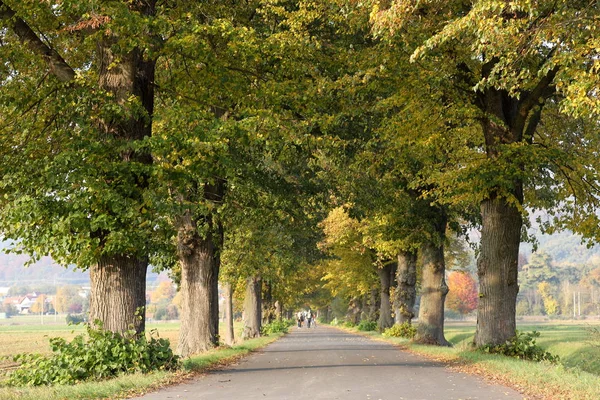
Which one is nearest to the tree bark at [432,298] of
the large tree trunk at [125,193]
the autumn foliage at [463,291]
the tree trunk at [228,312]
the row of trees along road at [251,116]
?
the row of trees along road at [251,116]

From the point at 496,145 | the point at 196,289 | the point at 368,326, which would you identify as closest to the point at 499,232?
the point at 496,145

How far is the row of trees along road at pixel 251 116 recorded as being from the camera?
15180 mm

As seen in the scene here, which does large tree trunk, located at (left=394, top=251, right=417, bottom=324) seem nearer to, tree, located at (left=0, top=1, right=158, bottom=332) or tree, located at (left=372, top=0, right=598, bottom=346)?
tree, located at (left=372, top=0, right=598, bottom=346)

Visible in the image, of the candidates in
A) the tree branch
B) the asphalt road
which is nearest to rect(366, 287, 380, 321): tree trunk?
the asphalt road

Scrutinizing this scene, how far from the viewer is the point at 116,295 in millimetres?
16875

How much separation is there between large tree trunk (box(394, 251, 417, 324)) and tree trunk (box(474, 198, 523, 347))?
17980 millimetres

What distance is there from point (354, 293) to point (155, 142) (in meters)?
49.1

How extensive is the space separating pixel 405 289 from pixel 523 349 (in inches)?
782

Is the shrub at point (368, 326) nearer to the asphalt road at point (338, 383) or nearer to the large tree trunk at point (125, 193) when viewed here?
the asphalt road at point (338, 383)

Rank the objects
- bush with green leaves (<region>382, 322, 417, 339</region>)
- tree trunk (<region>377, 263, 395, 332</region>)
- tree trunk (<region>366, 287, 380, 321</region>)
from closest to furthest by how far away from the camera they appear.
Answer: bush with green leaves (<region>382, 322, 417, 339</region>), tree trunk (<region>377, 263, 395, 332</region>), tree trunk (<region>366, 287, 380, 321</region>)

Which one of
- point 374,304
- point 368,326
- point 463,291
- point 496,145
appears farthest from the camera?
point 463,291

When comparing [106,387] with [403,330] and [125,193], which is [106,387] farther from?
[403,330]

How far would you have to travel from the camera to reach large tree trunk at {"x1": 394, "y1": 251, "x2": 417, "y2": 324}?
39.3m

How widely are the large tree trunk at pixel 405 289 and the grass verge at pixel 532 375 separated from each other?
17.9m
